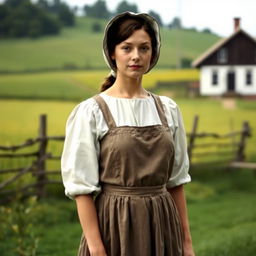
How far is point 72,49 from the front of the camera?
8641 millimetres

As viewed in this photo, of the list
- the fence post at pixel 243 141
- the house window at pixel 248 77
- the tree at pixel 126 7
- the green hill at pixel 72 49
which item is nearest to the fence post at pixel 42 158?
the green hill at pixel 72 49

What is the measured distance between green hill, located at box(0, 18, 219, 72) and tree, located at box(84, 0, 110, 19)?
0.48 ft

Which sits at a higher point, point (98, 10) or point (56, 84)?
point (98, 10)

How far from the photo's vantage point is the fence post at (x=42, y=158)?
7.38 metres

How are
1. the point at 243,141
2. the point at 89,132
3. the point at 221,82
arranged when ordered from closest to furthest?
the point at 89,132 → the point at 221,82 → the point at 243,141

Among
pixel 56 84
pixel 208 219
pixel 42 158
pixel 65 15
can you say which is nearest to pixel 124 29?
pixel 208 219

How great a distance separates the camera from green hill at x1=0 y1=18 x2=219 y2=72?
26.4 feet

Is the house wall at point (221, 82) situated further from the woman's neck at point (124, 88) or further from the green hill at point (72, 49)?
the woman's neck at point (124, 88)

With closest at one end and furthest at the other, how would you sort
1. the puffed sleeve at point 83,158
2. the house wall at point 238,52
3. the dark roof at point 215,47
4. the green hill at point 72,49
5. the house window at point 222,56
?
the puffed sleeve at point 83,158
the green hill at point 72,49
the dark roof at point 215,47
the house wall at point 238,52
the house window at point 222,56

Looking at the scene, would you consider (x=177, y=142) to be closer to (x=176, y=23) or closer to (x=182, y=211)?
(x=182, y=211)

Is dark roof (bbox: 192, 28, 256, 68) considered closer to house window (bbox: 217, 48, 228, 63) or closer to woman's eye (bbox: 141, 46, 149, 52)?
house window (bbox: 217, 48, 228, 63)

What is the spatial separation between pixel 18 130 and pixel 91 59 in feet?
5.21

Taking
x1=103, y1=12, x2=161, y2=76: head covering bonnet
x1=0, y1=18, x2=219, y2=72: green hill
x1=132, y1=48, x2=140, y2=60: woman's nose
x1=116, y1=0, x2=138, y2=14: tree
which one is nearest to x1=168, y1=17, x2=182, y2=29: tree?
x1=0, y1=18, x2=219, y2=72: green hill

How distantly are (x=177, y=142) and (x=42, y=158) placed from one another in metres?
5.39
